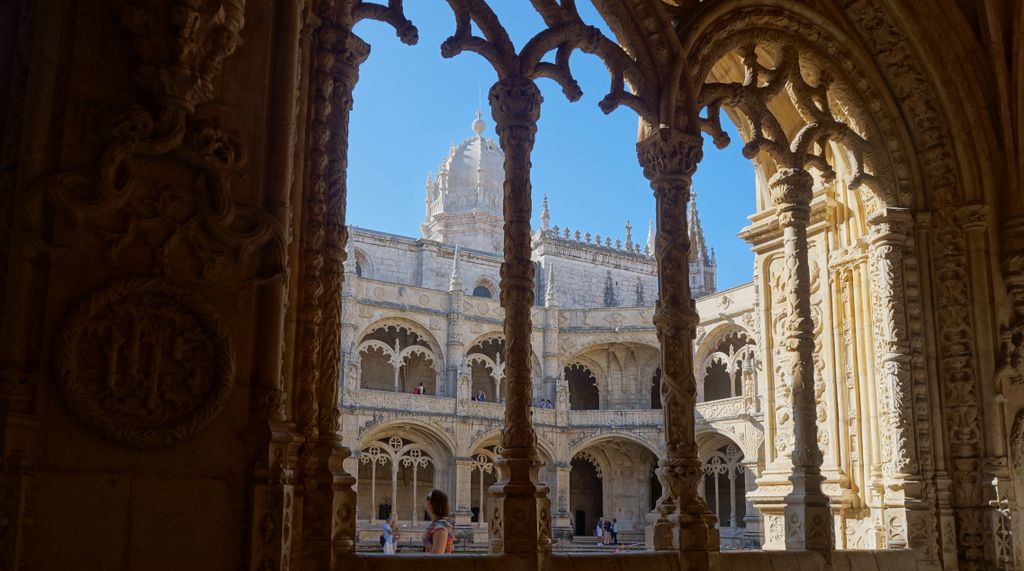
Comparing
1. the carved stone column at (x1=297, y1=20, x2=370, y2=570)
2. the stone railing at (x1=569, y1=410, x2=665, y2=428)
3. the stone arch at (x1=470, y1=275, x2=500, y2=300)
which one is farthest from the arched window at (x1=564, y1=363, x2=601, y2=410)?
the carved stone column at (x1=297, y1=20, x2=370, y2=570)

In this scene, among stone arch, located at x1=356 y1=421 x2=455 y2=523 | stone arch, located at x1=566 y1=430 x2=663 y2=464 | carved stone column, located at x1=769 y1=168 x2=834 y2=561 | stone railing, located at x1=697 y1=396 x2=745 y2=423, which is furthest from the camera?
stone arch, located at x1=566 y1=430 x2=663 y2=464

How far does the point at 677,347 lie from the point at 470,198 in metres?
31.0

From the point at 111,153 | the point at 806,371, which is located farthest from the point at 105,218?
the point at 806,371

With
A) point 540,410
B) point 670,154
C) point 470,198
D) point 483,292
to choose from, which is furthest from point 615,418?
point 670,154

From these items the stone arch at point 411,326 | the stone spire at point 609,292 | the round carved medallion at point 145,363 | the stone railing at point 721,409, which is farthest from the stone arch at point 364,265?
the round carved medallion at point 145,363

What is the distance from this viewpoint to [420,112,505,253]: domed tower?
35031mm

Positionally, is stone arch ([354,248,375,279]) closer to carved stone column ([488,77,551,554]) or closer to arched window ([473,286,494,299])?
arched window ([473,286,494,299])

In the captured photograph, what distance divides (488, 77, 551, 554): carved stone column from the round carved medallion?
1613 mm

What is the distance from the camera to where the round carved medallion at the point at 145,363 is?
101 inches

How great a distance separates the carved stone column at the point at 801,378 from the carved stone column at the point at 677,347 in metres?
0.73

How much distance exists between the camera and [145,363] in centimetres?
264

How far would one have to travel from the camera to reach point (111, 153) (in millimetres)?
2664

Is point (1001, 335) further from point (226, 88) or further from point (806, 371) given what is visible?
point (226, 88)

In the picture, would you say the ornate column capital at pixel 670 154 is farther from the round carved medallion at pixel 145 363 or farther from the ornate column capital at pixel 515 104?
the round carved medallion at pixel 145 363
